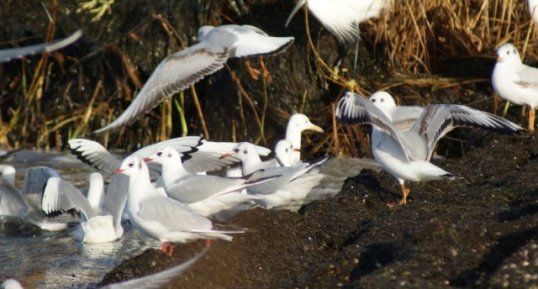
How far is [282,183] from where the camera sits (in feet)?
25.3

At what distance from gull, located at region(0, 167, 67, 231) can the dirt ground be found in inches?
84.7

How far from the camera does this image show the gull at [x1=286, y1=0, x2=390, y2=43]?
11172 mm

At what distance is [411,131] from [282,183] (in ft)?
3.03

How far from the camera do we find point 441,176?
7.46m

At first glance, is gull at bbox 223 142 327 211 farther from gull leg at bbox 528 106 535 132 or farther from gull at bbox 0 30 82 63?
gull leg at bbox 528 106 535 132

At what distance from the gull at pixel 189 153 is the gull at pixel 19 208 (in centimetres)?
37

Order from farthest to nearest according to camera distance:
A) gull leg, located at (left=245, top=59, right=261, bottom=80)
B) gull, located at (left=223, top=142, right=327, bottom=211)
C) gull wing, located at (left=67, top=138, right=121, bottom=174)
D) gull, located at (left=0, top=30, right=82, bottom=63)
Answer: gull leg, located at (left=245, top=59, right=261, bottom=80), gull wing, located at (left=67, top=138, right=121, bottom=174), gull, located at (left=223, top=142, right=327, bottom=211), gull, located at (left=0, top=30, right=82, bottom=63)

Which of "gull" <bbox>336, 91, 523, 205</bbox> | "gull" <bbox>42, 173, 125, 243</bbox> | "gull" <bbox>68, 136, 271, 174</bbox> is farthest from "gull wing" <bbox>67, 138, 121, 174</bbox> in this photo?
"gull" <bbox>336, 91, 523, 205</bbox>

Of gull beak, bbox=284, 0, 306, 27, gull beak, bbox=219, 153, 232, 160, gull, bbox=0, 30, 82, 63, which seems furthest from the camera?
gull beak, bbox=284, 0, 306, 27

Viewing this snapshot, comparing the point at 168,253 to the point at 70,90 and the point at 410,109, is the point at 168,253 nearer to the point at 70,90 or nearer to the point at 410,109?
the point at 410,109

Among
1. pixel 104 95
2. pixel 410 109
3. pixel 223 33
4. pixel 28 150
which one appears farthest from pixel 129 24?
pixel 410 109

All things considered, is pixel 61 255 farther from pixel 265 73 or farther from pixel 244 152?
pixel 265 73

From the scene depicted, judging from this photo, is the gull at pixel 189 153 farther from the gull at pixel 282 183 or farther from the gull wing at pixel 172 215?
the gull wing at pixel 172 215

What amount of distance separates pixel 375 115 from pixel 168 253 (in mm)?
1779
